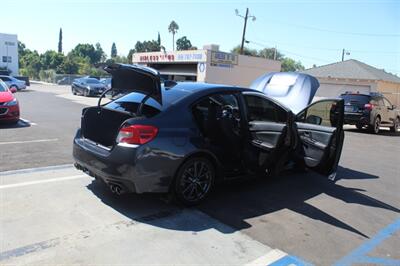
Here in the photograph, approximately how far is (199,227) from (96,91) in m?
25.4

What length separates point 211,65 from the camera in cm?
3134

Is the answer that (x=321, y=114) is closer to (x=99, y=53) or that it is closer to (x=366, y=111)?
(x=366, y=111)

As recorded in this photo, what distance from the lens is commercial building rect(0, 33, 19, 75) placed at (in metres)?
72.6

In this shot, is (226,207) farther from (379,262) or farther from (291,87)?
(291,87)

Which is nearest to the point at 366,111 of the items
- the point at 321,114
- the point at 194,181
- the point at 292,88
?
the point at 292,88

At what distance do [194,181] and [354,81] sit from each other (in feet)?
107

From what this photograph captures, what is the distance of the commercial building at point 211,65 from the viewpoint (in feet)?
103

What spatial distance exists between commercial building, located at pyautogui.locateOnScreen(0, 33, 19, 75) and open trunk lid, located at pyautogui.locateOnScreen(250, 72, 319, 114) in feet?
250

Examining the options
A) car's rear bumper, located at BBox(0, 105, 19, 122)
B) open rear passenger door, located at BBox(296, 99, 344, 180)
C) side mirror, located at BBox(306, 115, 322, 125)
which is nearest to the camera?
open rear passenger door, located at BBox(296, 99, 344, 180)

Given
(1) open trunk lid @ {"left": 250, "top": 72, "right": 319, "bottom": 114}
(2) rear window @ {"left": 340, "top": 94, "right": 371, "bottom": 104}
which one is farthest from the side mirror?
(2) rear window @ {"left": 340, "top": 94, "right": 371, "bottom": 104}

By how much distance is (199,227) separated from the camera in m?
4.24

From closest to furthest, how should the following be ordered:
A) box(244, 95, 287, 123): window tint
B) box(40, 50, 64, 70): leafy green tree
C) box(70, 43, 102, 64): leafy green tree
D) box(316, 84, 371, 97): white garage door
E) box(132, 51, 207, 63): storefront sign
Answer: box(244, 95, 287, 123): window tint → box(132, 51, 207, 63): storefront sign → box(316, 84, 371, 97): white garage door → box(40, 50, 64, 70): leafy green tree → box(70, 43, 102, 64): leafy green tree

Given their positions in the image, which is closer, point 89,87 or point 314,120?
point 314,120

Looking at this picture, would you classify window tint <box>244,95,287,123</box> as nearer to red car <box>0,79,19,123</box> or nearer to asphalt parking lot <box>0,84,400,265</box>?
asphalt parking lot <box>0,84,400,265</box>
